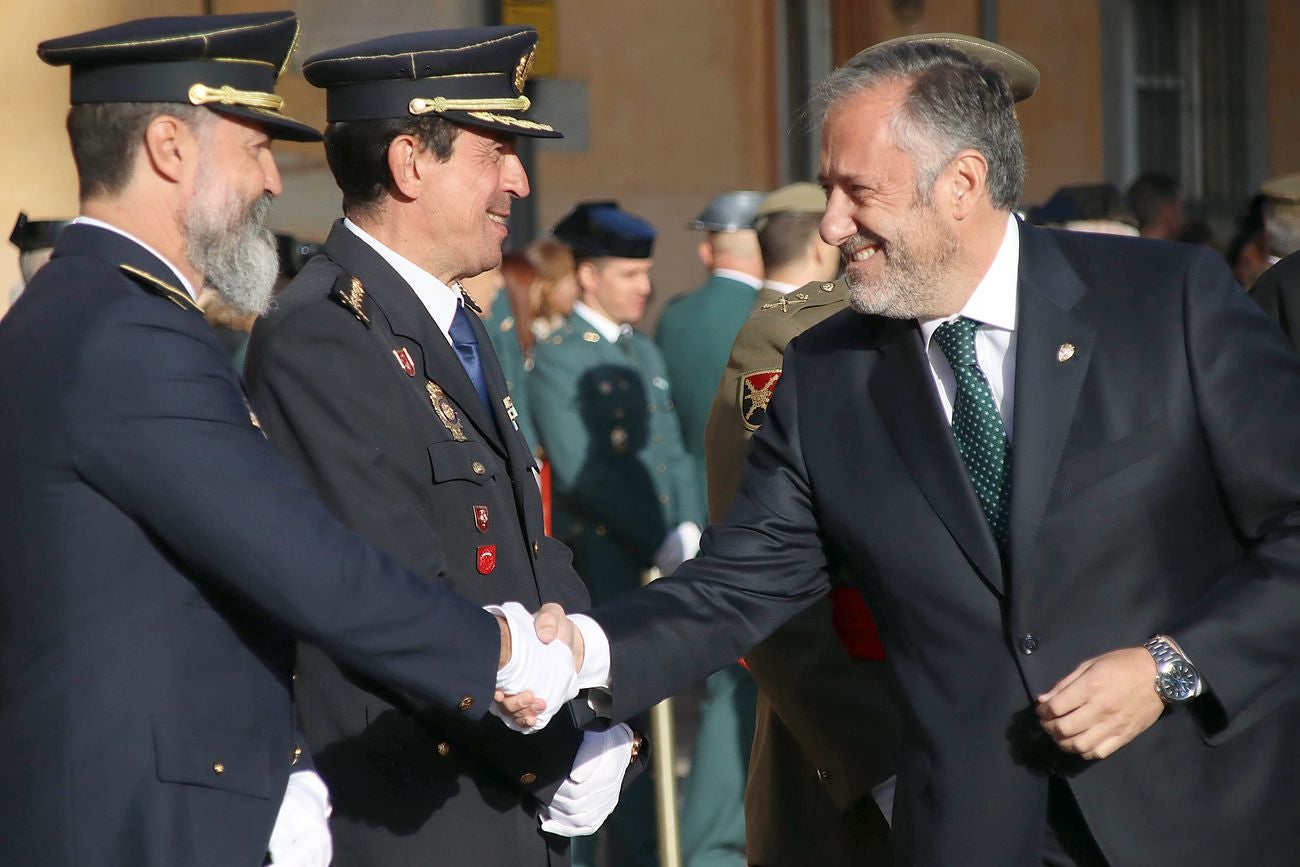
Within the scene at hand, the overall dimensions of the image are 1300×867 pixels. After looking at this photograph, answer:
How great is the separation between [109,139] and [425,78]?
2.22 feet

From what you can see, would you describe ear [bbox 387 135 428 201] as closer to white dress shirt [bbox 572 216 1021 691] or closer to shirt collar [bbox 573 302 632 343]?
white dress shirt [bbox 572 216 1021 691]

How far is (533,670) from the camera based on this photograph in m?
2.64

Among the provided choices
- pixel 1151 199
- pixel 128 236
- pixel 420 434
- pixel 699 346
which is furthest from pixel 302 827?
pixel 1151 199

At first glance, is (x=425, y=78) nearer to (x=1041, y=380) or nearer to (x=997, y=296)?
(x=997, y=296)

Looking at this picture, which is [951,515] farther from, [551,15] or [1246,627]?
[551,15]

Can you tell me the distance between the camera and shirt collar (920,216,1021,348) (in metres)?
2.73

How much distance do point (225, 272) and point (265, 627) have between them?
1.79ft

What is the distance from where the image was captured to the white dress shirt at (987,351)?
2.73 metres

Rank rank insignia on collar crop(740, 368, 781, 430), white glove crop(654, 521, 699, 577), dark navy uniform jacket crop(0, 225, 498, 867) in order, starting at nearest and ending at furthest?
dark navy uniform jacket crop(0, 225, 498, 867)
rank insignia on collar crop(740, 368, 781, 430)
white glove crop(654, 521, 699, 577)

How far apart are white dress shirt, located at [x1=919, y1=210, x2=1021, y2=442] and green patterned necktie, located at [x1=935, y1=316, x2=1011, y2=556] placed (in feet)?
0.06

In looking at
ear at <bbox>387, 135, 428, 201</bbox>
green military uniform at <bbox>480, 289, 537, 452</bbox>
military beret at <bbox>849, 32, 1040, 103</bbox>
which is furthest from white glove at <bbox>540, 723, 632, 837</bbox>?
green military uniform at <bbox>480, 289, 537, 452</bbox>

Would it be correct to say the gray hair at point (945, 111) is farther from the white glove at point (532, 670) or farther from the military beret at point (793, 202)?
the military beret at point (793, 202)

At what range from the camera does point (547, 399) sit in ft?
19.4

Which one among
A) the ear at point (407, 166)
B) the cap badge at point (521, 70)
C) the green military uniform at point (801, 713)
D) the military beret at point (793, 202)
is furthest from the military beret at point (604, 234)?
the ear at point (407, 166)
